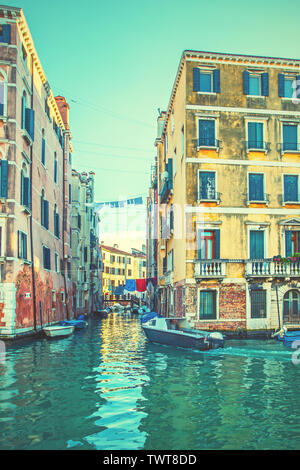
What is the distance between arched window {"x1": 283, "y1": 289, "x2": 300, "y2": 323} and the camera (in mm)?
23250

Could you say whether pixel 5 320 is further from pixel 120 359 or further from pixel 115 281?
pixel 115 281

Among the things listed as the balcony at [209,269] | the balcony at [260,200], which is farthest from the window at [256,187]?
the balcony at [209,269]

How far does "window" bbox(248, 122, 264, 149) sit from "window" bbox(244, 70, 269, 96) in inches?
64.4

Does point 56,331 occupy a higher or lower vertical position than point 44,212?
lower

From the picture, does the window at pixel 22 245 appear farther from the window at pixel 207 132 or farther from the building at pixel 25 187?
the window at pixel 207 132

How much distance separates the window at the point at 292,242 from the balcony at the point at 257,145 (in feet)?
14.3

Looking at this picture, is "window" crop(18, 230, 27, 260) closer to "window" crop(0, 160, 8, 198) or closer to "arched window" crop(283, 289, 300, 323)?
"window" crop(0, 160, 8, 198)

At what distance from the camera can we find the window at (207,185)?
75.5 ft

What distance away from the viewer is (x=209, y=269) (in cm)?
2241

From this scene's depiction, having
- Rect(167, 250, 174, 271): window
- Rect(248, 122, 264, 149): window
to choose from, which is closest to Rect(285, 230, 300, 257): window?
Rect(248, 122, 264, 149): window

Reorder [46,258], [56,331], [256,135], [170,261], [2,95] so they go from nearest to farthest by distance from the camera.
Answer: [2,95], [56,331], [256,135], [46,258], [170,261]

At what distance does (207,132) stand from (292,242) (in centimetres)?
709

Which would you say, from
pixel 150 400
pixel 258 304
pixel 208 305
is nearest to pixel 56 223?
pixel 208 305

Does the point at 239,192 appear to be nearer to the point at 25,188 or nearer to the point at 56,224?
the point at 25,188
